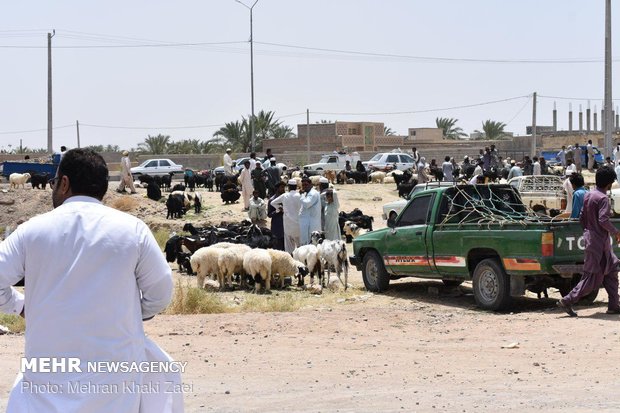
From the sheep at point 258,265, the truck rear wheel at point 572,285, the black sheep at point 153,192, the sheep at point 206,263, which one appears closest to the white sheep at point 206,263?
the sheep at point 206,263

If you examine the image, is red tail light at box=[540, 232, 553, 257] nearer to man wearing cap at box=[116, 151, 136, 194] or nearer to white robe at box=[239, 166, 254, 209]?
white robe at box=[239, 166, 254, 209]

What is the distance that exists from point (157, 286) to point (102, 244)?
1.04 feet

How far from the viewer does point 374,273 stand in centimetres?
1641

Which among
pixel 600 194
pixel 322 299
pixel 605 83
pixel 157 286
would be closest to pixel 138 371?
pixel 157 286

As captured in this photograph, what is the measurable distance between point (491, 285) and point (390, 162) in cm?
3753

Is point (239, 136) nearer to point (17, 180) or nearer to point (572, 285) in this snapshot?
point (17, 180)

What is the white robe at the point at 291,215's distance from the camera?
19500 millimetres

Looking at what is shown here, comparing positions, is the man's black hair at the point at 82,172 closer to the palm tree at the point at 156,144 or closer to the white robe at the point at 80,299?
the white robe at the point at 80,299

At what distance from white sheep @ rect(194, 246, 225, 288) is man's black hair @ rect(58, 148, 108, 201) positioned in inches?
493

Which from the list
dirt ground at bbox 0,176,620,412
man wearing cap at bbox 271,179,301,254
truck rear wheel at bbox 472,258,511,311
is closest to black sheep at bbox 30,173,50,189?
man wearing cap at bbox 271,179,301,254

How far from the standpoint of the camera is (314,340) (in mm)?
11227

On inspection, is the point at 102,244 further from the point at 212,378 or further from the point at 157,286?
the point at 212,378

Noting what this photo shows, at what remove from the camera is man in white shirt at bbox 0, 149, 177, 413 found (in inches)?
156

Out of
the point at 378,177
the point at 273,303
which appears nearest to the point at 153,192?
the point at 378,177
